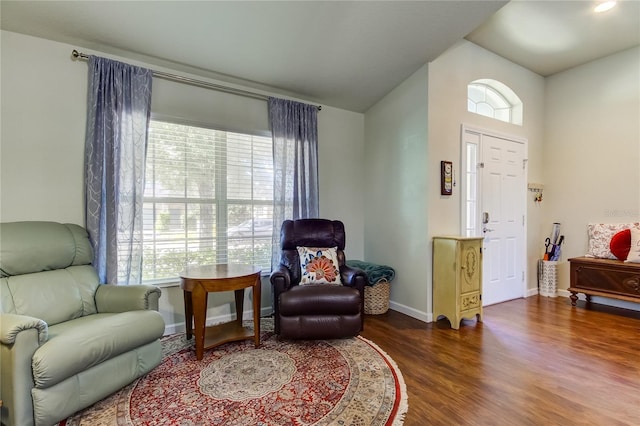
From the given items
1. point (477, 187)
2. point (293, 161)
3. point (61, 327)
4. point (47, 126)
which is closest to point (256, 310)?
point (61, 327)

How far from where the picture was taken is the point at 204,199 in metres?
2.98

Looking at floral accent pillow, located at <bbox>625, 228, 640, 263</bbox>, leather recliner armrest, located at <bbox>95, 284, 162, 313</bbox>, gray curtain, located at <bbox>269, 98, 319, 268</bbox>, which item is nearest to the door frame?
floral accent pillow, located at <bbox>625, 228, 640, 263</bbox>

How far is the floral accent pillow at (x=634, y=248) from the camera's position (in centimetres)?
329

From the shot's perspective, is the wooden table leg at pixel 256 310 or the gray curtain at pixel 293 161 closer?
the wooden table leg at pixel 256 310

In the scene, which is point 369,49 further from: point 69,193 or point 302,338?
point 69,193

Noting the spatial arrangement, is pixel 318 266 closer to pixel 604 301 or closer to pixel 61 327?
pixel 61 327

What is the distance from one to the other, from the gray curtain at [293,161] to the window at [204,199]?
0.45 ft

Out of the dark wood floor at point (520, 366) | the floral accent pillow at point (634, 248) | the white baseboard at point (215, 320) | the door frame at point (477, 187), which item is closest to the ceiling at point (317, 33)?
the door frame at point (477, 187)

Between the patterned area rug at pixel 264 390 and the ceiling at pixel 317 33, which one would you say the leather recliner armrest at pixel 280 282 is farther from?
the ceiling at pixel 317 33

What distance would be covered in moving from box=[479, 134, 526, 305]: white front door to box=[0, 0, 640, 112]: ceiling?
4.07 feet

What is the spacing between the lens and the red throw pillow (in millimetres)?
3395

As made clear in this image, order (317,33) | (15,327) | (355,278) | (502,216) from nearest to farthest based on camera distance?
(15,327) → (317,33) → (355,278) → (502,216)

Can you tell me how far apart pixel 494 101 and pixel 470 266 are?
234 centimetres

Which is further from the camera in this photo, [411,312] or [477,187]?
[477,187]
